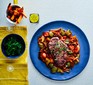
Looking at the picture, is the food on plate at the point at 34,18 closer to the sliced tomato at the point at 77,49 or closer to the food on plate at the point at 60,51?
the food on plate at the point at 60,51

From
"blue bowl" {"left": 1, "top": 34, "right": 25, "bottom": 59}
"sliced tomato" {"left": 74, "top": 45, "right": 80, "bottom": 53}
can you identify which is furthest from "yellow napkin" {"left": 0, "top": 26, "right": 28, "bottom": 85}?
"sliced tomato" {"left": 74, "top": 45, "right": 80, "bottom": 53}

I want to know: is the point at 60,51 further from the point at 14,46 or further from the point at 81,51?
the point at 14,46

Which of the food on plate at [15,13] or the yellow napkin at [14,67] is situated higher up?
the food on plate at [15,13]

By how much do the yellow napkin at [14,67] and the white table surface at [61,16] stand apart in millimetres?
28

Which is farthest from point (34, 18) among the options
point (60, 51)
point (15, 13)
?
point (60, 51)

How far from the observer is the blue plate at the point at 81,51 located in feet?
4.17

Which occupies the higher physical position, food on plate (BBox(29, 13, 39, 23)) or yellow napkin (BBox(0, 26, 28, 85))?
food on plate (BBox(29, 13, 39, 23))

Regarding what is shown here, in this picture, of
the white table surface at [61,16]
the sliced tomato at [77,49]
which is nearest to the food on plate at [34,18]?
the white table surface at [61,16]

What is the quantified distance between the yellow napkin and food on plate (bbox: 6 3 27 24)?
0.05 metres

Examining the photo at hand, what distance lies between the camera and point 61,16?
1.27m

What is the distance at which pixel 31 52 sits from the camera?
1284mm

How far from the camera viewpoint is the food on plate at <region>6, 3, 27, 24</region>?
1.23 m

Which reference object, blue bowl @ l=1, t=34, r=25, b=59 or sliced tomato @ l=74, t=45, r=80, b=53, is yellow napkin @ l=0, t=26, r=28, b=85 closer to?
blue bowl @ l=1, t=34, r=25, b=59

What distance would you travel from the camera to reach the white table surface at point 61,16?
127 centimetres
